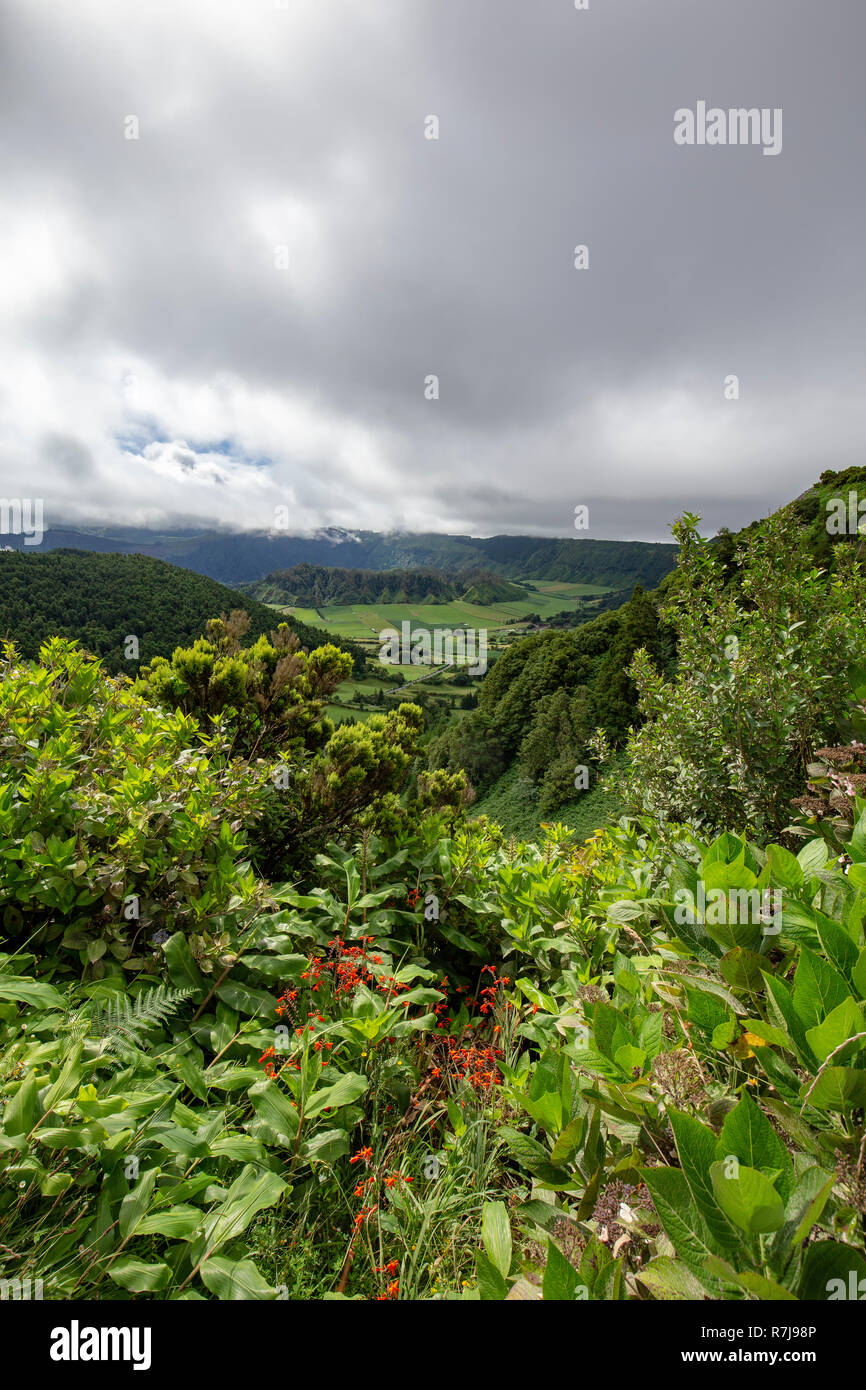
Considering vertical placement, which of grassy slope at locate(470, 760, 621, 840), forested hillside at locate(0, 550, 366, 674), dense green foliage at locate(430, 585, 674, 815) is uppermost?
forested hillside at locate(0, 550, 366, 674)

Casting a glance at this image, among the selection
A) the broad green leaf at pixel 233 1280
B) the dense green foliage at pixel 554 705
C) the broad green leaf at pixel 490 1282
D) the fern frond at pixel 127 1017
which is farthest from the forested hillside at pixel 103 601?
the broad green leaf at pixel 490 1282

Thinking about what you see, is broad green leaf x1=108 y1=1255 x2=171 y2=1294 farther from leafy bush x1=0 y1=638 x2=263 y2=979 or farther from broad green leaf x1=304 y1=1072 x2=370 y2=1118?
leafy bush x1=0 y1=638 x2=263 y2=979

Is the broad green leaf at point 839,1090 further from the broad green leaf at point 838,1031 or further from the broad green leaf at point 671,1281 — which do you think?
the broad green leaf at point 671,1281

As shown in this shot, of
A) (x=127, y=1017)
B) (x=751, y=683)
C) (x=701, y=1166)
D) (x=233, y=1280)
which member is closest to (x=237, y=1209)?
(x=233, y=1280)

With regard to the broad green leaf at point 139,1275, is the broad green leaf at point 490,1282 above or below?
above

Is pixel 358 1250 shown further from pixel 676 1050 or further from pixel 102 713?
pixel 102 713

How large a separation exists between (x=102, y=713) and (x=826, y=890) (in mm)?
3778

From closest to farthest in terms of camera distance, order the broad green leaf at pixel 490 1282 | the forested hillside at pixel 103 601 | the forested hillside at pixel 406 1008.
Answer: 1. the forested hillside at pixel 406 1008
2. the broad green leaf at pixel 490 1282
3. the forested hillside at pixel 103 601

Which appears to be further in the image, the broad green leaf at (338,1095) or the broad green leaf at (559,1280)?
the broad green leaf at (338,1095)

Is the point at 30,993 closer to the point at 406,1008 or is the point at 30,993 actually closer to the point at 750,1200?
the point at 406,1008

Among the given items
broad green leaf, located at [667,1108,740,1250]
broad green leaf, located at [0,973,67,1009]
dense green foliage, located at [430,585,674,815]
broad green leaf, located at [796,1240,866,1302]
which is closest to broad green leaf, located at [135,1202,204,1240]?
broad green leaf, located at [0,973,67,1009]

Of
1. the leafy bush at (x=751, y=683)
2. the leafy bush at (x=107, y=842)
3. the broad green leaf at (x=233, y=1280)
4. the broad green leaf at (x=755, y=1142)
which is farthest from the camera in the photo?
the leafy bush at (x=751, y=683)

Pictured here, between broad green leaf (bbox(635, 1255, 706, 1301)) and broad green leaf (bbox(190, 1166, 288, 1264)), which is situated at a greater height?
broad green leaf (bbox(635, 1255, 706, 1301))
